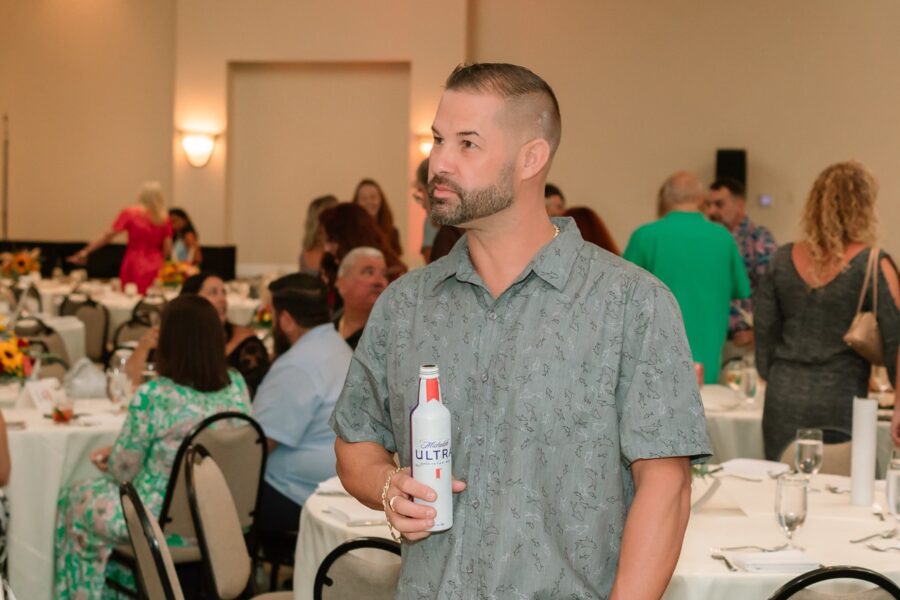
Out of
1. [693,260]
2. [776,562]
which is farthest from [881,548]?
[693,260]

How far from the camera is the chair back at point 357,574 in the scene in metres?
3.01

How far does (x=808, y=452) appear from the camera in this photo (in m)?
3.95

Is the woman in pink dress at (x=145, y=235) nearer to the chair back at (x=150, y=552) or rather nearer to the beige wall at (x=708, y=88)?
the beige wall at (x=708, y=88)

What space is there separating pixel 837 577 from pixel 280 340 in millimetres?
2981

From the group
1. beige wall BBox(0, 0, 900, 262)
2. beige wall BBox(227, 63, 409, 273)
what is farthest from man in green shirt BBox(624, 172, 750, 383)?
beige wall BBox(227, 63, 409, 273)

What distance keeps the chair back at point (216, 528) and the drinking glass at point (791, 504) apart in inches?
62.4

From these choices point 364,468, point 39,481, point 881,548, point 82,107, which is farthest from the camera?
point 82,107

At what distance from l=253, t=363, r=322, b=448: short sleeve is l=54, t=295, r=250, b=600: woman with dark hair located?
0.33 ft

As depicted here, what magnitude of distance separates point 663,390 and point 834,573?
1.12 m

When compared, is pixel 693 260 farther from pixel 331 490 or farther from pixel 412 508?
pixel 412 508

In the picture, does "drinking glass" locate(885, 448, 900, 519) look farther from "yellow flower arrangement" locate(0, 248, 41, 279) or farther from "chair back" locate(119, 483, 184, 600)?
"yellow flower arrangement" locate(0, 248, 41, 279)

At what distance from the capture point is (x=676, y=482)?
6.34 feet

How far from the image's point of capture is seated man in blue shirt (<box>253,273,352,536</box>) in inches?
185

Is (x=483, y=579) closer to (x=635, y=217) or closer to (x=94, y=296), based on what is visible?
(x=94, y=296)
